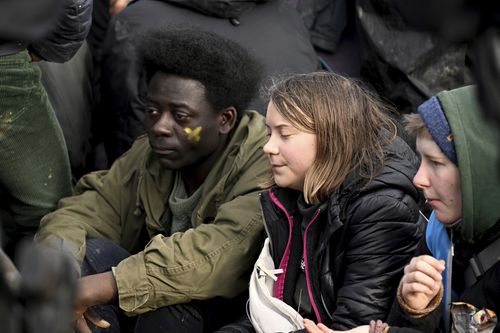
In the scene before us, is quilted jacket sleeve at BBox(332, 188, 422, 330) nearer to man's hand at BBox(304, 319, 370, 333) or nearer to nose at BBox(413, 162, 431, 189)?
man's hand at BBox(304, 319, 370, 333)

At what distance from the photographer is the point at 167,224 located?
348 centimetres

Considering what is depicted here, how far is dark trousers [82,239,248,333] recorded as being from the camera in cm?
307

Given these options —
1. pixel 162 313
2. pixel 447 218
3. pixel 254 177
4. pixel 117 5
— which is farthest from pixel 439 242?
pixel 117 5

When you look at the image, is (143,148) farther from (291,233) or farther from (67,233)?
(291,233)

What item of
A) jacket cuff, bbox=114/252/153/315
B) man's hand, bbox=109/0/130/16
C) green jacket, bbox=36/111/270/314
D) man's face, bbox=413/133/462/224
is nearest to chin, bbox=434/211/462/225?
man's face, bbox=413/133/462/224

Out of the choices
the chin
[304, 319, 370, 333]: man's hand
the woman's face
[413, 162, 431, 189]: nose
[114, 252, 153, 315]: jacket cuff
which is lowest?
[114, 252, 153, 315]: jacket cuff

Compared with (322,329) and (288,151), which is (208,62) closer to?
(288,151)

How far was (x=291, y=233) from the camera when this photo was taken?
9.20ft

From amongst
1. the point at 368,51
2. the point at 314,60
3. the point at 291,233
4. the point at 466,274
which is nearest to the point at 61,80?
the point at 314,60

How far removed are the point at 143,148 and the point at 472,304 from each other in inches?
66.4

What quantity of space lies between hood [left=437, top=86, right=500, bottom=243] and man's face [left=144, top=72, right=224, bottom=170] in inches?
49.4

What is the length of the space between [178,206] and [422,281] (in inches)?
53.5

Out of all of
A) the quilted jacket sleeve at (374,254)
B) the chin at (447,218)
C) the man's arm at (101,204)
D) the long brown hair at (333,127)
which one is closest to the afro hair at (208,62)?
the man's arm at (101,204)

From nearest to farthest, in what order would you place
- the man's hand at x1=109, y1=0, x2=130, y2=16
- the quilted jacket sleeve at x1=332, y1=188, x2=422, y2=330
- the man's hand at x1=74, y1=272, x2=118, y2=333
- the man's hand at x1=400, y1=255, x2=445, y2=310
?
the man's hand at x1=400, y1=255, x2=445, y2=310
the quilted jacket sleeve at x1=332, y1=188, x2=422, y2=330
the man's hand at x1=74, y1=272, x2=118, y2=333
the man's hand at x1=109, y1=0, x2=130, y2=16
